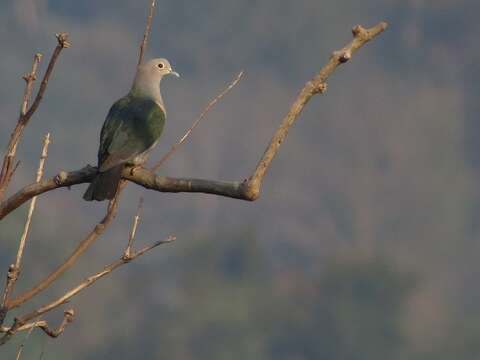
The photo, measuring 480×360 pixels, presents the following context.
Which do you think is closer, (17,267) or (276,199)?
(17,267)

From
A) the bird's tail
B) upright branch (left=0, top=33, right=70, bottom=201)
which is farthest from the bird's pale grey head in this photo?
upright branch (left=0, top=33, right=70, bottom=201)

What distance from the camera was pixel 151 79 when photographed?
994cm

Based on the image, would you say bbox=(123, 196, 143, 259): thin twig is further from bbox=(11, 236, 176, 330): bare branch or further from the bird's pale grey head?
the bird's pale grey head

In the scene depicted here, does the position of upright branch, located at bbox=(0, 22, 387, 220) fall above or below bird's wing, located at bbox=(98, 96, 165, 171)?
below

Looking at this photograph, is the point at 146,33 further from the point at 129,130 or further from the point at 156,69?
the point at 156,69

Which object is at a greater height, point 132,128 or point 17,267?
point 132,128

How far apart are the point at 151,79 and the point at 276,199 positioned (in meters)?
125

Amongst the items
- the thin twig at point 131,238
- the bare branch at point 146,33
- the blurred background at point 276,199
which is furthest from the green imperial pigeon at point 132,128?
the blurred background at point 276,199

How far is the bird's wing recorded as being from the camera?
26.0ft

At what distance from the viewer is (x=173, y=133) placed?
11612 cm

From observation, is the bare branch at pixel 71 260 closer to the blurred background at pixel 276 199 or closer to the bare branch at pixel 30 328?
the bare branch at pixel 30 328

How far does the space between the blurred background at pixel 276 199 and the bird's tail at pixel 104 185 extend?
4600cm

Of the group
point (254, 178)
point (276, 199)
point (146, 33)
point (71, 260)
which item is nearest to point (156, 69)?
point (146, 33)

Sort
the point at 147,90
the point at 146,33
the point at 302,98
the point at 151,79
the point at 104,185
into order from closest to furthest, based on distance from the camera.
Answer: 1. the point at 302,98
2. the point at 146,33
3. the point at 104,185
4. the point at 147,90
5. the point at 151,79
